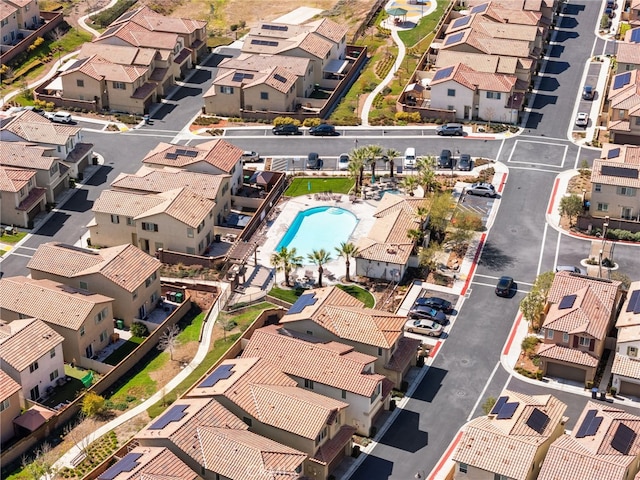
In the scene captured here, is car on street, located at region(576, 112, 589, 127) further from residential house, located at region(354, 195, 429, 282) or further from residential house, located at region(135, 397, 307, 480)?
residential house, located at region(135, 397, 307, 480)

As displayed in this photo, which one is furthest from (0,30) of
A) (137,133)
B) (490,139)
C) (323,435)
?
(323,435)

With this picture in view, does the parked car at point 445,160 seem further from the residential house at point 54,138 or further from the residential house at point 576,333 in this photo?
the residential house at point 54,138

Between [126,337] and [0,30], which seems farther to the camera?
[0,30]

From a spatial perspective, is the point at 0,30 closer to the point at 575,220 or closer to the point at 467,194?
the point at 467,194

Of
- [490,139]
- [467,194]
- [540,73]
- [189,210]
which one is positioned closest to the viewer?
[189,210]

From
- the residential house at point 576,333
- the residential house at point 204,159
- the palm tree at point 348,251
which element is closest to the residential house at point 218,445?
the residential house at point 576,333

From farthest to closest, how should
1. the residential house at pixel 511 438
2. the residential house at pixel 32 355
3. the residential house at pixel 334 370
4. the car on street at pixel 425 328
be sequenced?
the car on street at pixel 425 328
the residential house at pixel 32 355
the residential house at pixel 334 370
the residential house at pixel 511 438
